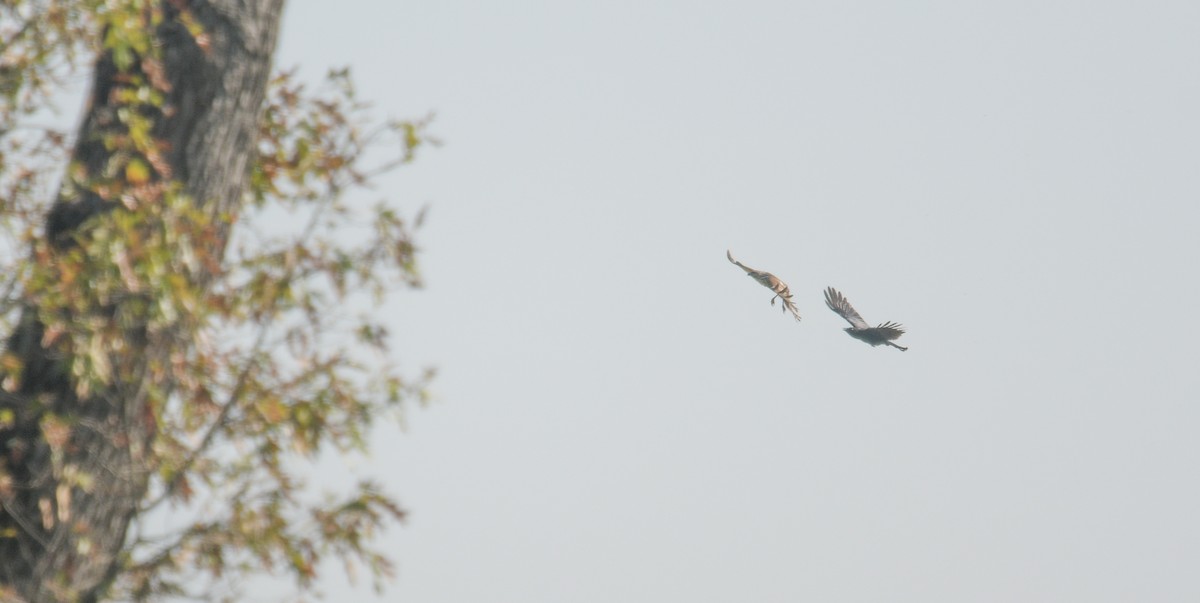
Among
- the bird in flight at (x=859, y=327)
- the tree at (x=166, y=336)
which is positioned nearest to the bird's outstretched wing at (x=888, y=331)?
the bird in flight at (x=859, y=327)

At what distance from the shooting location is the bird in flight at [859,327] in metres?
14.4

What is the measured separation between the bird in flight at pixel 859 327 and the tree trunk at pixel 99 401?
26.2 feet

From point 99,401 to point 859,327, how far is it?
351 inches

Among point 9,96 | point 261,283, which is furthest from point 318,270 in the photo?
point 9,96

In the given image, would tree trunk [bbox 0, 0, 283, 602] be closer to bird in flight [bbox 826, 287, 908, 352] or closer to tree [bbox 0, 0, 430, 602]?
tree [bbox 0, 0, 430, 602]

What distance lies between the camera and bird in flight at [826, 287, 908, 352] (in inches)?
567

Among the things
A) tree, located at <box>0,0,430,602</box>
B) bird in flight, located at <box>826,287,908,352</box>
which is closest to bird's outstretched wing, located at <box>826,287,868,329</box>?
bird in flight, located at <box>826,287,908,352</box>

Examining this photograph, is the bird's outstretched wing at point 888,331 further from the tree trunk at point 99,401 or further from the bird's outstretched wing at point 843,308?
the tree trunk at point 99,401

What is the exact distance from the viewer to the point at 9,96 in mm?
9625

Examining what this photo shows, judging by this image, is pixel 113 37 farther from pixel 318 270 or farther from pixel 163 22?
pixel 318 270

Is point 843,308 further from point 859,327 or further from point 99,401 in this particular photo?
point 99,401

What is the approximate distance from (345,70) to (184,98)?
1.12m

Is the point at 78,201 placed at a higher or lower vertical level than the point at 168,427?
higher

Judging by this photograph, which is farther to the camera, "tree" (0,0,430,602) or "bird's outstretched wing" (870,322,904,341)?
"bird's outstretched wing" (870,322,904,341)
